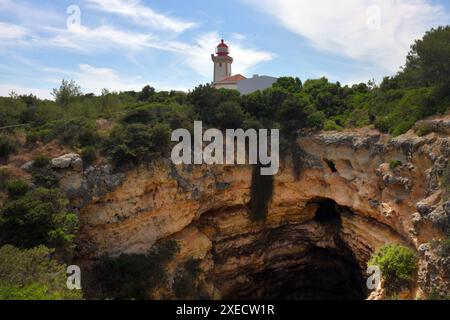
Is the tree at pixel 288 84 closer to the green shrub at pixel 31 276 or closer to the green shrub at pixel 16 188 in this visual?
the green shrub at pixel 16 188

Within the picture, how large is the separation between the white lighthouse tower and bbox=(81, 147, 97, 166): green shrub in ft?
93.0

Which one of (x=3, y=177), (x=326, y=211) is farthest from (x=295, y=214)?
(x=3, y=177)

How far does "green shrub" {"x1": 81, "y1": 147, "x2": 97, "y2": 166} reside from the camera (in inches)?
742

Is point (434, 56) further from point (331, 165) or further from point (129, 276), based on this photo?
point (129, 276)

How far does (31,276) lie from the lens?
39.2ft

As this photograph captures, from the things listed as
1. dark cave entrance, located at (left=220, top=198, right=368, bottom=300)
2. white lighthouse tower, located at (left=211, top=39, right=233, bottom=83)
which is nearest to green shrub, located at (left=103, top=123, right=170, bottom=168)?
dark cave entrance, located at (left=220, top=198, right=368, bottom=300)

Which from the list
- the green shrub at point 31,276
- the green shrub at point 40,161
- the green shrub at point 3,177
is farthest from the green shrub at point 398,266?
the green shrub at point 3,177

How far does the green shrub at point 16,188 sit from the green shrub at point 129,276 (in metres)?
4.81

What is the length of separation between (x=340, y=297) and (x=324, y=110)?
1372 centimetres

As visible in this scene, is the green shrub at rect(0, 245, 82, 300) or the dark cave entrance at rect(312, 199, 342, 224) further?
the dark cave entrance at rect(312, 199, 342, 224)

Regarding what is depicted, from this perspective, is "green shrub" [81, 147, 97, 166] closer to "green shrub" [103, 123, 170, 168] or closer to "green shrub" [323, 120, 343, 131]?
"green shrub" [103, 123, 170, 168]

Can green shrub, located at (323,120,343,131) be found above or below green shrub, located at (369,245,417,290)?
above
